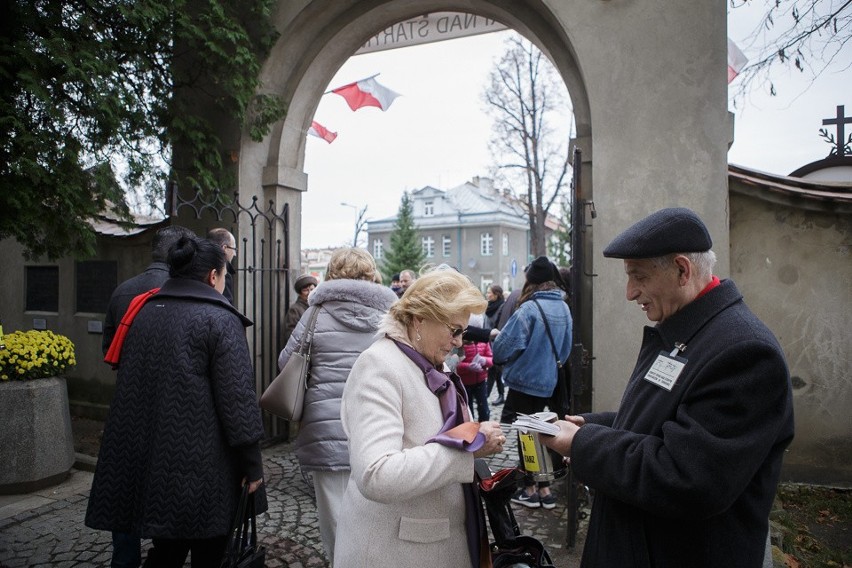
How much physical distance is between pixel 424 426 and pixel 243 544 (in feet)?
4.63

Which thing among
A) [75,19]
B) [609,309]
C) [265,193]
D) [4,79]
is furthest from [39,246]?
[609,309]

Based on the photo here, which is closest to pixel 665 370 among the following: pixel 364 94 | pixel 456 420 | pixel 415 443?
pixel 456 420

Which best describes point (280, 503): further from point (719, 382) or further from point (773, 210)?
point (773, 210)

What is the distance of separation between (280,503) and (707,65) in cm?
494

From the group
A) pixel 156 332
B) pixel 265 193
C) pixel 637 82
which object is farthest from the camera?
pixel 265 193

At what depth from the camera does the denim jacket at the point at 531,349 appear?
15.3ft

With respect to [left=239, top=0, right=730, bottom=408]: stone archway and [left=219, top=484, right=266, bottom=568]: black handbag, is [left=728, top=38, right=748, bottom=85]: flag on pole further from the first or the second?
[left=219, top=484, right=266, bottom=568]: black handbag

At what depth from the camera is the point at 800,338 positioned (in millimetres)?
4848

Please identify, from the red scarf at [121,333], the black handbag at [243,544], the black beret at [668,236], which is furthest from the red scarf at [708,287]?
the red scarf at [121,333]

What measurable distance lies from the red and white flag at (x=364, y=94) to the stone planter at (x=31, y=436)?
16.9 feet

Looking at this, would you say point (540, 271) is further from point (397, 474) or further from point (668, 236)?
point (397, 474)

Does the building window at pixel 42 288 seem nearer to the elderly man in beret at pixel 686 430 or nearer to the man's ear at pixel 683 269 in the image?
the elderly man in beret at pixel 686 430

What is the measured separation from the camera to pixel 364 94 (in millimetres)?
8062

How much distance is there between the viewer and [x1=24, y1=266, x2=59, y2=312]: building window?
8.03m
